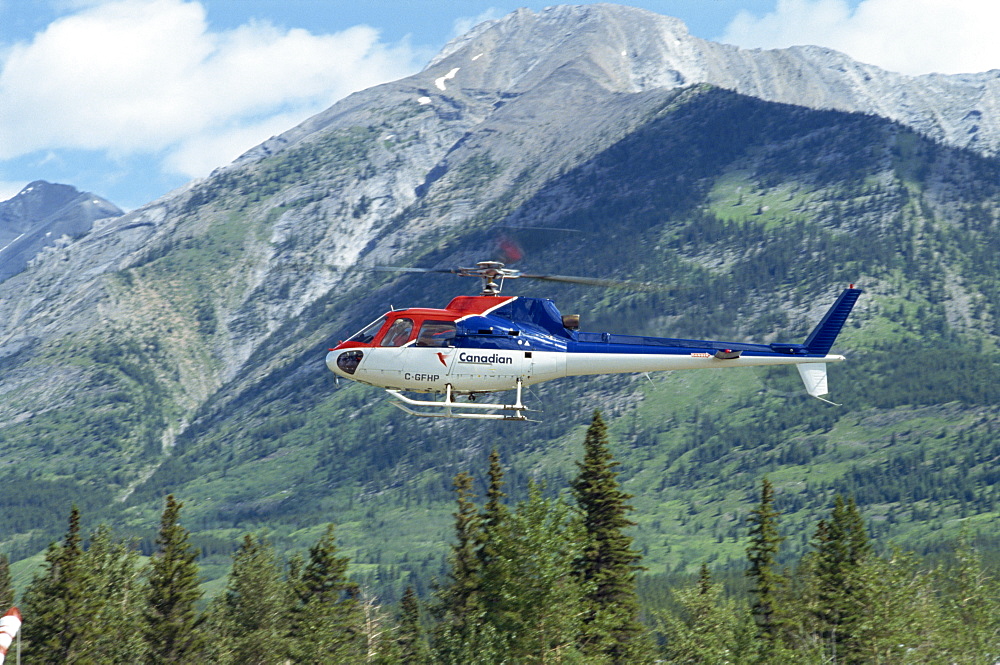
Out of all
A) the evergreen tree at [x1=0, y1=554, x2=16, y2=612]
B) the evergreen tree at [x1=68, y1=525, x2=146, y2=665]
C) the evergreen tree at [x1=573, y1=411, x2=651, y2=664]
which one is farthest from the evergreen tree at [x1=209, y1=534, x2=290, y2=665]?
the evergreen tree at [x1=0, y1=554, x2=16, y2=612]

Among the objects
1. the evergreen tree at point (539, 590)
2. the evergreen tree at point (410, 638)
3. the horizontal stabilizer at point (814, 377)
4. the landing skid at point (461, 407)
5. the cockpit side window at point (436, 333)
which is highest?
the cockpit side window at point (436, 333)

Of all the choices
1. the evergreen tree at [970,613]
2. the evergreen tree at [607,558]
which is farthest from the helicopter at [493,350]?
the evergreen tree at [970,613]

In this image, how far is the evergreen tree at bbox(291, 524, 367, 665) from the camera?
75125 mm

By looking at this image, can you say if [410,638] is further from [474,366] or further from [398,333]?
[474,366]

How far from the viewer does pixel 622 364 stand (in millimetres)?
52812

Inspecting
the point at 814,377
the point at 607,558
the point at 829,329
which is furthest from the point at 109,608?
the point at 829,329

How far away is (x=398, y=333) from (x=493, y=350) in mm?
4199

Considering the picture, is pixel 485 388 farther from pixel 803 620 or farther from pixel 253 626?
pixel 253 626

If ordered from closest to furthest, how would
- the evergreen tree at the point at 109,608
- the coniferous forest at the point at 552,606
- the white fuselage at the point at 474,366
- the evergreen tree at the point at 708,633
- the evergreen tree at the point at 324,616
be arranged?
the white fuselage at the point at 474,366 → the coniferous forest at the point at 552,606 → the evergreen tree at the point at 708,633 → the evergreen tree at the point at 324,616 → the evergreen tree at the point at 109,608

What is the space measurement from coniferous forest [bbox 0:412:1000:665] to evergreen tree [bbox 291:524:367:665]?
14 centimetres

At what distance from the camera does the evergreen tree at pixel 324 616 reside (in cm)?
7512

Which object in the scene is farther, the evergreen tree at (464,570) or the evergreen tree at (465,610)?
the evergreen tree at (464,570)

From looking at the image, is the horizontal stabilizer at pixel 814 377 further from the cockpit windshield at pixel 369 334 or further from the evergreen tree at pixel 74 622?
the evergreen tree at pixel 74 622

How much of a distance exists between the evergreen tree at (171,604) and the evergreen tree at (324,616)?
22.8 ft
